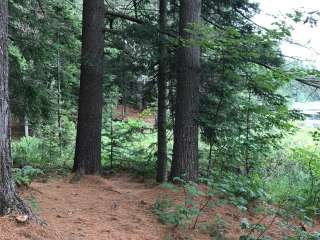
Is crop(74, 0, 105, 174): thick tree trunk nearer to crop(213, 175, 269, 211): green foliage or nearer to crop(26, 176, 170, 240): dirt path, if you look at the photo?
crop(26, 176, 170, 240): dirt path

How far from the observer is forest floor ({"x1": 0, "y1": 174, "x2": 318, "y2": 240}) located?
4.63 metres

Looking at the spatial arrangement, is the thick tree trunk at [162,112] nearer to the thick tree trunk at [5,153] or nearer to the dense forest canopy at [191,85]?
the dense forest canopy at [191,85]

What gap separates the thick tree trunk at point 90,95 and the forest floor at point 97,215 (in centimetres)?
75

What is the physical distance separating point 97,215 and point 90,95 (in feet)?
11.5

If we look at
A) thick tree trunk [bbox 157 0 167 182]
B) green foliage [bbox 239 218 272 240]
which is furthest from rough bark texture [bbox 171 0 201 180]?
green foliage [bbox 239 218 272 240]

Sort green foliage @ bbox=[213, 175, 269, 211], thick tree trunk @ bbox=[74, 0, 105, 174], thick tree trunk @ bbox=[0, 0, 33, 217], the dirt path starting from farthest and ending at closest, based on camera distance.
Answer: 1. thick tree trunk @ bbox=[74, 0, 105, 174]
2. green foliage @ bbox=[213, 175, 269, 211]
3. the dirt path
4. thick tree trunk @ bbox=[0, 0, 33, 217]

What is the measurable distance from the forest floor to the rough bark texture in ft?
2.12

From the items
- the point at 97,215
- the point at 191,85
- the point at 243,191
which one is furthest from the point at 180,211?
the point at 191,85

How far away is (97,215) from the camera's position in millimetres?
5953

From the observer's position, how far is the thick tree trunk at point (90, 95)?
8914 mm

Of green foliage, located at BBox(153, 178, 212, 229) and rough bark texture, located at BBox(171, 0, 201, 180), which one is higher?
rough bark texture, located at BBox(171, 0, 201, 180)

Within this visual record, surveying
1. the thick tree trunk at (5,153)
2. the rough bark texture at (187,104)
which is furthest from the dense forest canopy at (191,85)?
the thick tree trunk at (5,153)

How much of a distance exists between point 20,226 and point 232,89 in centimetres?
518

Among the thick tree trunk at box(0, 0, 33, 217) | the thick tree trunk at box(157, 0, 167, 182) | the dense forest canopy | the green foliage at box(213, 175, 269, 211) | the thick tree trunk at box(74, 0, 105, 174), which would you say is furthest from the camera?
the thick tree trunk at box(157, 0, 167, 182)
